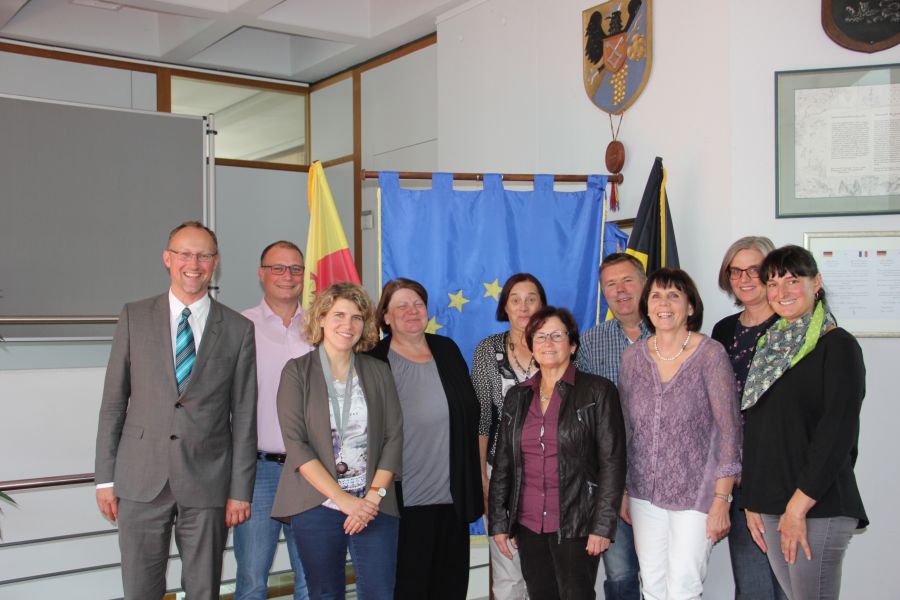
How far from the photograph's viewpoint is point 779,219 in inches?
141

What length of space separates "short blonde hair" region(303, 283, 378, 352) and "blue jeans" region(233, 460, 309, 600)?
21.5 inches

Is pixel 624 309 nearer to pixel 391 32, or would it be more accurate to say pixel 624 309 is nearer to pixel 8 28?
pixel 391 32

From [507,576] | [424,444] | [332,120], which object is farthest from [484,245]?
[332,120]

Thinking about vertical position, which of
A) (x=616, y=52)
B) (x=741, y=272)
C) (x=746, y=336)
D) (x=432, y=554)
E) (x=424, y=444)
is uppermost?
(x=616, y=52)

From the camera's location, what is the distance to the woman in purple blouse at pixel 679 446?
2.59 m

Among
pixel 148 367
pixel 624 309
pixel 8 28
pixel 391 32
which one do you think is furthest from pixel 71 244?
pixel 624 309

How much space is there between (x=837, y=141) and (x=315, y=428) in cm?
234

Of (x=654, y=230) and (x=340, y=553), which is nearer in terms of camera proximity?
(x=340, y=553)

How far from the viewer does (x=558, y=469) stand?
104 inches

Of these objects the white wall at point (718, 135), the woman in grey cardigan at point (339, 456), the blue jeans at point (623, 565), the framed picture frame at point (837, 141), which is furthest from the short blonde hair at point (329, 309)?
the framed picture frame at point (837, 141)

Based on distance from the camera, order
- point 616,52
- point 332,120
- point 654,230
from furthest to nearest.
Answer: point 332,120
point 616,52
point 654,230

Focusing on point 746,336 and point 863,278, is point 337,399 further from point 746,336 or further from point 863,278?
point 863,278

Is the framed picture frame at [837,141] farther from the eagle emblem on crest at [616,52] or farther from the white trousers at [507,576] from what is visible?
the white trousers at [507,576]

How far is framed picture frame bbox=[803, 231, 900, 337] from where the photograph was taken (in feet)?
11.2
